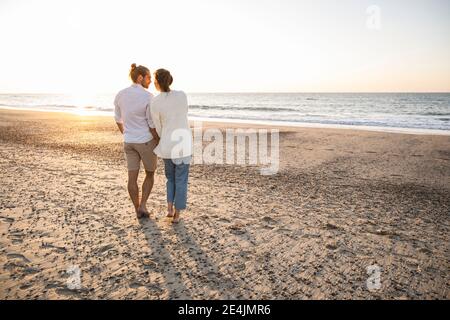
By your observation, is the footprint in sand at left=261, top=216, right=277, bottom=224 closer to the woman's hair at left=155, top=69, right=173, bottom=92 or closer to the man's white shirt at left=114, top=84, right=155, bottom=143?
the man's white shirt at left=114, top=84, right=155, bottom=143

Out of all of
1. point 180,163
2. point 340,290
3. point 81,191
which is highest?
point 180,163

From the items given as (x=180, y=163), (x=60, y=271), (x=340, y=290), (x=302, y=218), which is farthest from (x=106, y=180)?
(x=340, y=290)

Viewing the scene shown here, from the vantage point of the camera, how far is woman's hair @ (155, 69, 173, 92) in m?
3.60

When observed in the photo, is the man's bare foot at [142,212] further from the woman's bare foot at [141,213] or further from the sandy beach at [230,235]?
the sandy beach at [230,235]

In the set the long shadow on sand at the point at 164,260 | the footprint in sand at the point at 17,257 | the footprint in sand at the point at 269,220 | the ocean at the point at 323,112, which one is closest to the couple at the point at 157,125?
the long shadow on sand at the point at 164,260

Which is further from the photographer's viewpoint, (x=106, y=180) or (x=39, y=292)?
(x=106, y=180)

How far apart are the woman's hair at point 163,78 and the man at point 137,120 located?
11.7 inches

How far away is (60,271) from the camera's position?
293 cm

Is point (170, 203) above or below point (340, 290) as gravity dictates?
above

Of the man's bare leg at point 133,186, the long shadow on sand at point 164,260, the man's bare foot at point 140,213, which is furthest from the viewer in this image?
the man's bare foot at point 140,213

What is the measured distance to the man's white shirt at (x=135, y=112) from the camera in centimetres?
377

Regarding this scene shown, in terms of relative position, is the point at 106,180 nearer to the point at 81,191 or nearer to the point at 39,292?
the point at 81,191

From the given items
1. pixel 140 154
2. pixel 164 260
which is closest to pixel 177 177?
pixel 140 154

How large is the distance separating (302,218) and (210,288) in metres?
2.11
